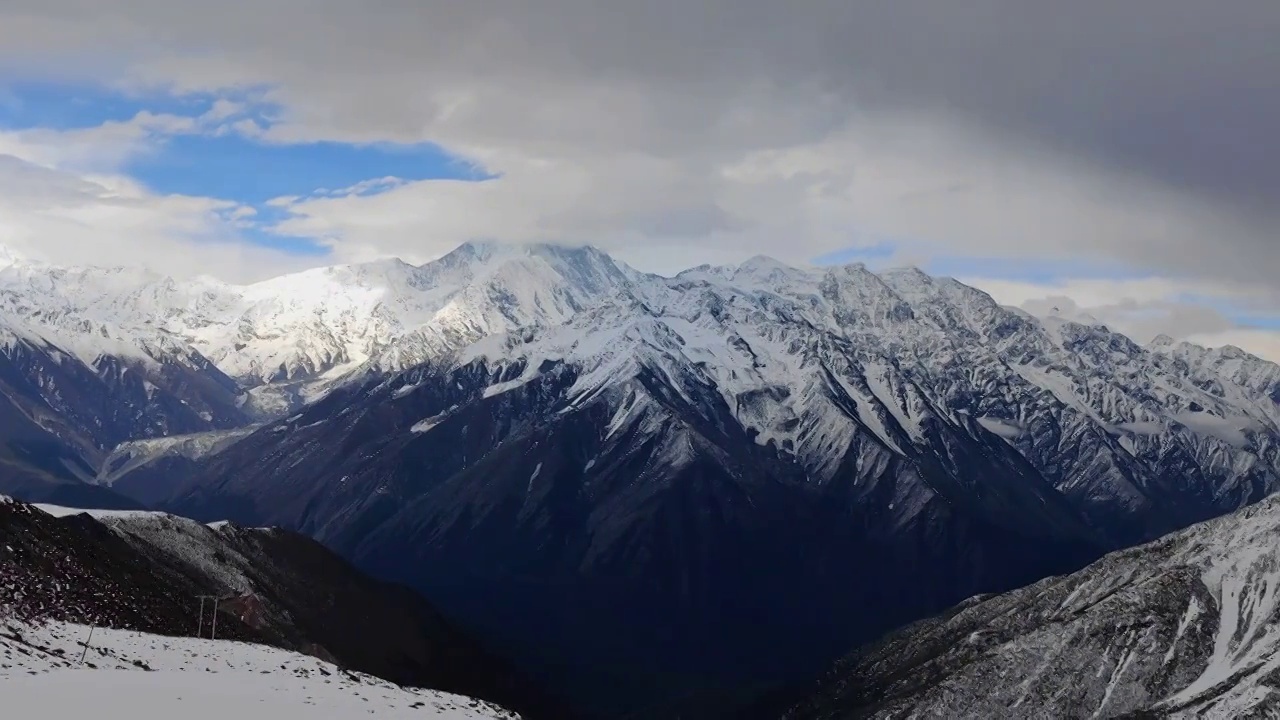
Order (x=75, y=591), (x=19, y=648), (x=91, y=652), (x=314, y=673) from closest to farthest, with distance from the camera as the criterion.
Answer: (x=19, y=648)
(x=91, y=652)
(x=314, y=673)
(x=75, y=591)

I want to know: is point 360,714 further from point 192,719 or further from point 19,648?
point 19,648

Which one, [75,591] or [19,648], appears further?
[75,591]

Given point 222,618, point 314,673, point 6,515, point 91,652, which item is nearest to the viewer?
point 91,652

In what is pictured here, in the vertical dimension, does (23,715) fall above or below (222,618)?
above

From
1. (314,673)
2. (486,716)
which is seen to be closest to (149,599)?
(314,673)

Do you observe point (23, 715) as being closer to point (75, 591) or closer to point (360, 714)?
point (360, 714)

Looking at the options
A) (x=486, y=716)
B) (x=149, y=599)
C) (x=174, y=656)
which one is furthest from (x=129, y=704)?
(x=149, y=599)
